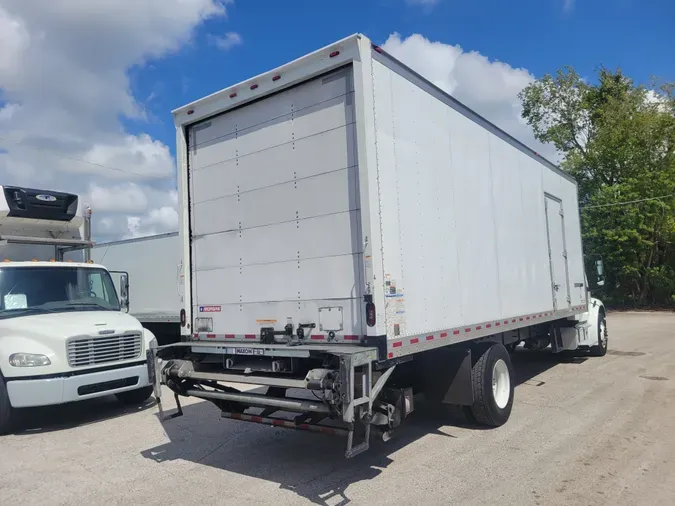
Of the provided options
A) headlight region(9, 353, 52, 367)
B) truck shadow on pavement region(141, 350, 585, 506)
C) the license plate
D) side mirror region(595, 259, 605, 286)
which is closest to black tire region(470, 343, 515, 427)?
truck shadow on pavement region(141, 350, 585, 506)

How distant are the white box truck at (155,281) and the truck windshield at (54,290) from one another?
11.1ft

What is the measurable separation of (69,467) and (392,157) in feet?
15.9

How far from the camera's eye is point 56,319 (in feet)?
26.1

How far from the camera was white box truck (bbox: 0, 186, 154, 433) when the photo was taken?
7.21 m

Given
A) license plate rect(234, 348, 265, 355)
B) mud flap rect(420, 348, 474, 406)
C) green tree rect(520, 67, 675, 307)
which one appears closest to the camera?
license plate rect(234, 348, 265, 355)

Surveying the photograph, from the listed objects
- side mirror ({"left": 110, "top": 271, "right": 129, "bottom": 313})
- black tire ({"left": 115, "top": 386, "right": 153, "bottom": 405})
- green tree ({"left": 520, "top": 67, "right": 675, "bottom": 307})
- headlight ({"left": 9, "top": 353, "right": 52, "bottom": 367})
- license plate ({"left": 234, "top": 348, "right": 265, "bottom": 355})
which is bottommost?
black tire ({"left": 115, "top": 386, "right": 153, "bottom": 405})

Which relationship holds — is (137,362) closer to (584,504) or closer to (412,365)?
(412,365)

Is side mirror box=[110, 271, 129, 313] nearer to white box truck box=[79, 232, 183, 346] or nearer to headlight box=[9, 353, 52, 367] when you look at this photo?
headlight box=[9, 353, 52, 367]

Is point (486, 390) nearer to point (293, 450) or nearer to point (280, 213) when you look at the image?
point (293, 450)

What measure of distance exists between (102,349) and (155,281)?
6.24 meters

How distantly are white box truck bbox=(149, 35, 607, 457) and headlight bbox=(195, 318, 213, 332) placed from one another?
50 millimetres

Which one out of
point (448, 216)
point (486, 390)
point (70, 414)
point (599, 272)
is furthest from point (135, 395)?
point (599, 272)

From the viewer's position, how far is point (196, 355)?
19.8 feet

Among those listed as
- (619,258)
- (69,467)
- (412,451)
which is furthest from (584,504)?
(619,258)
